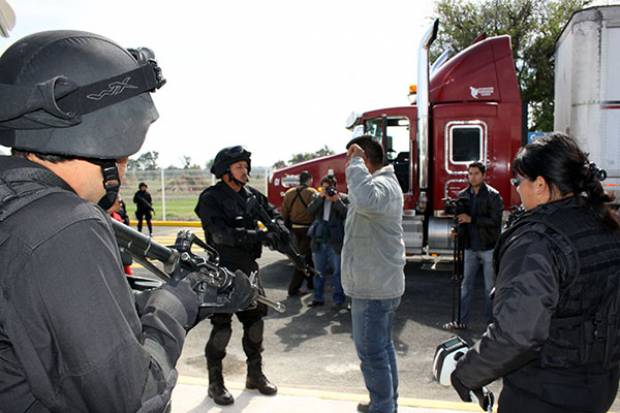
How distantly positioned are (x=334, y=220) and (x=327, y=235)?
22 centimetres

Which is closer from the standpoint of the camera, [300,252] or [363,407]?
[363,407]

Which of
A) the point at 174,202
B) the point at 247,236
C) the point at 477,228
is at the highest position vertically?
the point at 247,236

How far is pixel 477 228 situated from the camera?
5484mm

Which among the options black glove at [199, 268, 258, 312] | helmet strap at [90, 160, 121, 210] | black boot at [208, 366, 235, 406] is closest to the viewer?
helmet strap at [90, 160, 121, 210]

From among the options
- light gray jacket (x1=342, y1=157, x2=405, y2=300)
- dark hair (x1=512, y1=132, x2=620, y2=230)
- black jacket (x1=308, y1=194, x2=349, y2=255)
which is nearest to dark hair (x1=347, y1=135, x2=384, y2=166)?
light gray jacket (x1=342, y1=157, x2=405, y2=300)

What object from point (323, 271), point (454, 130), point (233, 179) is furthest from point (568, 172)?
point (454, 130)

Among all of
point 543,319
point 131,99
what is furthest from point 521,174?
point 131,99

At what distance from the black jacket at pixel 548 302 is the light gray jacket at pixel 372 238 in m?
1.26

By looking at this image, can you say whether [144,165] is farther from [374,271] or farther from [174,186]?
[374,271]

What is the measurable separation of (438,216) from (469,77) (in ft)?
7.00

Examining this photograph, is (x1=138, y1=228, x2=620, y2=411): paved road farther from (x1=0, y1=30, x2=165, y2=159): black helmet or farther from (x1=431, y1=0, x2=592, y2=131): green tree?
(x1=431, y1=0, x2=592, y2=131): green tree

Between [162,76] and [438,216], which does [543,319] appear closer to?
[162,76]

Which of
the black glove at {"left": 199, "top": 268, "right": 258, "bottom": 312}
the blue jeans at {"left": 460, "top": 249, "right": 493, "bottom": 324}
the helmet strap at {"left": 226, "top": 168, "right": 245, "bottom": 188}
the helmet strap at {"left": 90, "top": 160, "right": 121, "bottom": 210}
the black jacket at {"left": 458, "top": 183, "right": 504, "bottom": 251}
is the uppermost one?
the helmet strap at {"left": 90, "top": 160, "right": 121, "bottom": 210}

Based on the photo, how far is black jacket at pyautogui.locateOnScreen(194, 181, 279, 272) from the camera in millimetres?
3611
